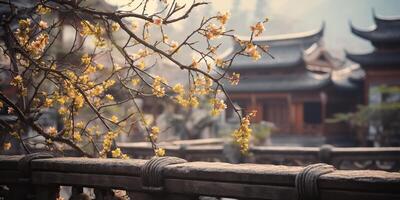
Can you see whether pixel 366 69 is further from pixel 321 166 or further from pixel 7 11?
pixel 321 166

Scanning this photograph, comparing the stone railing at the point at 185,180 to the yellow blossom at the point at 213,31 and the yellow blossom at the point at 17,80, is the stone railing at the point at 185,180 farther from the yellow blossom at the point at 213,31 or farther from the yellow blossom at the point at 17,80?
the yellow blossom at the point at 213,31

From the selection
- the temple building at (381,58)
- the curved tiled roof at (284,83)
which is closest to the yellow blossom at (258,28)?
the temple building at (381,58)

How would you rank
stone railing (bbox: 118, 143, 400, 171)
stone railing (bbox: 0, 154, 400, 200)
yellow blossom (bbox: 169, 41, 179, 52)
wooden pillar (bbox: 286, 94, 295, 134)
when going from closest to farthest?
stone railing (bbox: 0, 154, 400, 200) → yellow blossom (bbox: 169, 41, 179, 52) → stone railing (bbox: 118, 143, 400, 171) → wooden pillar (bbox: 286, 94, 295, 134)

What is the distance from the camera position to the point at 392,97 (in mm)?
26875

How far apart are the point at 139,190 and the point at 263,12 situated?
4232 inches

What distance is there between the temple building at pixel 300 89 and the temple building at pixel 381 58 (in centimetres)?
189

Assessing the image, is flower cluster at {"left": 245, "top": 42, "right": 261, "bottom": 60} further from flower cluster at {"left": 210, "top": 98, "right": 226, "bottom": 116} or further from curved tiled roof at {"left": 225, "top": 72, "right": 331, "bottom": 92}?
curved tiled roof at {"left": 225, "top": 72, "right": 331, "bottom": 92}

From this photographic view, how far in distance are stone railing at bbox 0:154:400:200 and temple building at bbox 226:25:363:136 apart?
2506 centimetres

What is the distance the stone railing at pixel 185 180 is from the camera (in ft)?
9.06

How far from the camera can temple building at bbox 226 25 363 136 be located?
2888 centimetres

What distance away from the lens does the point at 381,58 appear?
26.8 meters

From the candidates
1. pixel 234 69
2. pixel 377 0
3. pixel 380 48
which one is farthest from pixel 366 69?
pixel 377 0

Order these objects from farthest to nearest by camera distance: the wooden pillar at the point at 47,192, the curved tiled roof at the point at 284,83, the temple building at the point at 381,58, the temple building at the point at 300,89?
the temple building at the point at 300,89
the curved tiled roof at the point at 284,83
the temple building at the point at 381,58
the wooden pillar at the point at 47,192

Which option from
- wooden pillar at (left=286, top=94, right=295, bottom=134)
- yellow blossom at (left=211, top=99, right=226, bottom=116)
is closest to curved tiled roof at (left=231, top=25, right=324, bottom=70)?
wooden pillar at (left=286, top=94, right=295, bottom=134)
